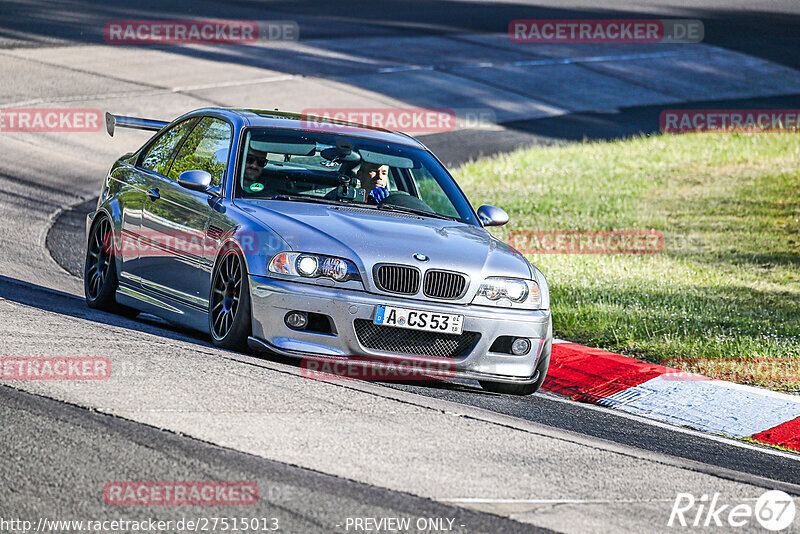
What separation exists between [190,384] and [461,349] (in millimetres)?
1702

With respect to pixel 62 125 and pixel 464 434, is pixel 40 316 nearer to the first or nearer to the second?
pixel 464 434

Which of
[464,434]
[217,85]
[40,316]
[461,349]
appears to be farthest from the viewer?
[217,85]

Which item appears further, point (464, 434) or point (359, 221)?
point (359, 221)

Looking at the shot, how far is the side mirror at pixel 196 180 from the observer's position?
793cm

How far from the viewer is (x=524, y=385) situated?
25.1ft

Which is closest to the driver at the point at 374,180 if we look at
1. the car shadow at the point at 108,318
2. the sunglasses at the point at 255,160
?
the sunglasses at the point at 255,160

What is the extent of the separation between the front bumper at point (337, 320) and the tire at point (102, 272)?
2159 millimetres

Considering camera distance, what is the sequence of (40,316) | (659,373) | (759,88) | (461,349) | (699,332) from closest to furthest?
(461,349) → (40,316) → (659,373) → (699,332) → (759,88)

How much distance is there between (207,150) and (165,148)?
0.74m

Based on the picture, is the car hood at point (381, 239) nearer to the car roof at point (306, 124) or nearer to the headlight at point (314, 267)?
the headlight at point (314, 267)

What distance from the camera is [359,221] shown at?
7.62 metres

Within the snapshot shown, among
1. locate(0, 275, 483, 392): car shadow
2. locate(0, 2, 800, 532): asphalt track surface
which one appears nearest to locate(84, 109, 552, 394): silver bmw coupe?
locate(0, 275, 483, 392): car shadow

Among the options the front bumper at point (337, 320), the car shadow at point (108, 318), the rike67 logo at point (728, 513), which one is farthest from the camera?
the car shadow at point (108, 318)

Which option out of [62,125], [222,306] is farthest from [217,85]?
[222,306]
